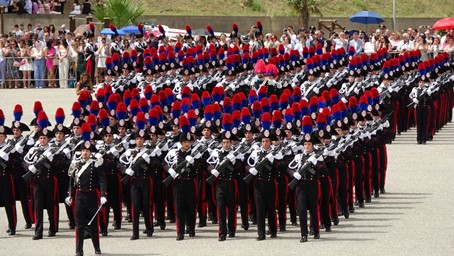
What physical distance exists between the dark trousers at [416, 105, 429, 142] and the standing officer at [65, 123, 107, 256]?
1097cm

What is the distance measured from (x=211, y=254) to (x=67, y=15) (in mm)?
27297

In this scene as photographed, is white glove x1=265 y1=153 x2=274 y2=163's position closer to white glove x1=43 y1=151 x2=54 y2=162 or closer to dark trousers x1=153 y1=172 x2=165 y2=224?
dark trousers x1=153 y1=172 x2=165 y2=224

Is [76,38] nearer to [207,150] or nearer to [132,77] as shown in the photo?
[132,77]

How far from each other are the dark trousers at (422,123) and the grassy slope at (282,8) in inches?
882

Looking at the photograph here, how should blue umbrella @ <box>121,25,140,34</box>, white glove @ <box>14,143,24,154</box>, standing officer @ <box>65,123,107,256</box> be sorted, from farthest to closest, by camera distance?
blue umbrella @ <box>121,25,140,34</box> < white glove @ <box>14,143,24,154</box> < standing officer @ <box>65,123,107,256</box>

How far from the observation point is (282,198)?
58.5 feet

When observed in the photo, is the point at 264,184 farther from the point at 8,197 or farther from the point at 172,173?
the point at 8,197

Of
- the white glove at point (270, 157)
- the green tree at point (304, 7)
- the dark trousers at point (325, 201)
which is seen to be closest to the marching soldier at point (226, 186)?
the white glove at point (270, 157)

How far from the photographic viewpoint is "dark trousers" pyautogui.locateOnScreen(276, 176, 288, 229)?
699 inches

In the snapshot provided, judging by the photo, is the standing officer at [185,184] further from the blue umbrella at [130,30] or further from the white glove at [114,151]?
the blue umbrella at [130,30]

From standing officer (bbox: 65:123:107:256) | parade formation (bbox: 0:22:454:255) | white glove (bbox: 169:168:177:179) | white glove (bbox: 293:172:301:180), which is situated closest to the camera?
standing officer (bbox: 65:123:107:256)

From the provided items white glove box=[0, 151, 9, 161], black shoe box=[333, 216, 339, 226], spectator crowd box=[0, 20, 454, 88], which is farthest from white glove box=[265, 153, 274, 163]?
spectator crowd box=[0, 20, 454, 88]

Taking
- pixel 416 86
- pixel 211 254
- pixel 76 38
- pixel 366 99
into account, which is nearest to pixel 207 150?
pixel 211 254

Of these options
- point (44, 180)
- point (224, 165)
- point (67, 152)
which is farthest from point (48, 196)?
point (224, 165)
